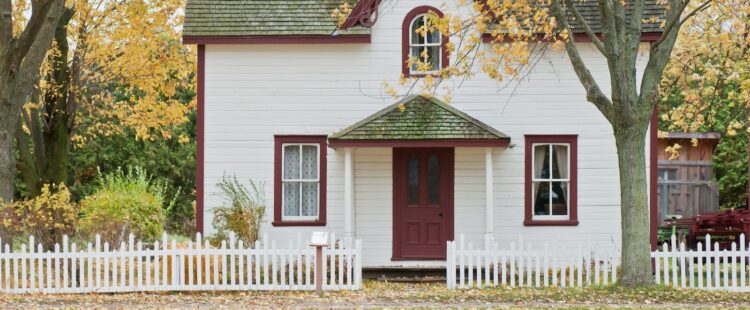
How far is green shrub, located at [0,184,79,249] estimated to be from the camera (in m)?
16.8

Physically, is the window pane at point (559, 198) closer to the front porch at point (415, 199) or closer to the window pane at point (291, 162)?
the front porch at point (415, 199)

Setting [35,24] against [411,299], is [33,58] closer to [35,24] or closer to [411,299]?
[35,24]

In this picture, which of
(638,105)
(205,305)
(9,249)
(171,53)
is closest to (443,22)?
(638,105)

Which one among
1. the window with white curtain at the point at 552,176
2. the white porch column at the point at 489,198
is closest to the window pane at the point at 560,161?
the window with white curtain at the point at 552,176

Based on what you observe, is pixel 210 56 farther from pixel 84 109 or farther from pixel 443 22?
pixel 84 109

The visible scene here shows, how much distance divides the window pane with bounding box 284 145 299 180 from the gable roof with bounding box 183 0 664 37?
93.4 inches

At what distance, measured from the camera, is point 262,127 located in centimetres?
2031

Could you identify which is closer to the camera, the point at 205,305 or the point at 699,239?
the point at 205,305

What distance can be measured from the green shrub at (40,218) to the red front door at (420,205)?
6.47 metres

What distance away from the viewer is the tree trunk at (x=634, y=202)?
52.9 feet

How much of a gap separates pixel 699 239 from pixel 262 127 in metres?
9.56

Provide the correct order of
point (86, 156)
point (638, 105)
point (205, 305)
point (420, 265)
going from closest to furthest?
point (205, 305) → point (638, 105) → point (420, 265) → point (86, 156)

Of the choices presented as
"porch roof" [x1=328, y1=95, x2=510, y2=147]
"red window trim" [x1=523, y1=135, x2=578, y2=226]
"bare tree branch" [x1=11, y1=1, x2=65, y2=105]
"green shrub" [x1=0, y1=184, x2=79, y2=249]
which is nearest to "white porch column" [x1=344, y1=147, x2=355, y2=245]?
"porch roof" [x1=328, y1=95, x2=510, y2=147]

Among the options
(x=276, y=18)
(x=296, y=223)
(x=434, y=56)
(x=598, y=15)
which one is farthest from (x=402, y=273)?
(x=598, y=15)
